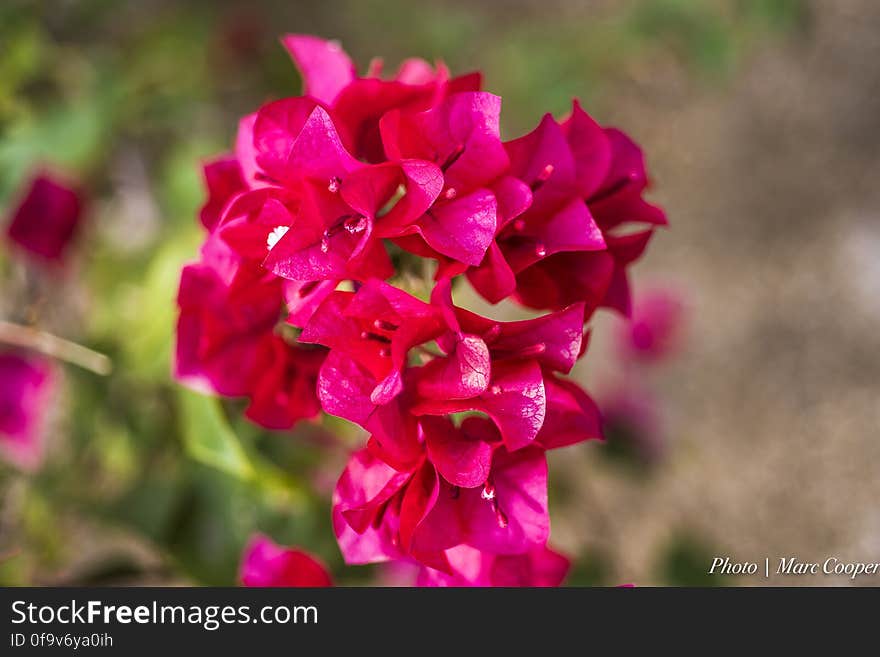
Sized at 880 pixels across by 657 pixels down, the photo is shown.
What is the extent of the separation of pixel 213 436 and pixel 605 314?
4.09ft

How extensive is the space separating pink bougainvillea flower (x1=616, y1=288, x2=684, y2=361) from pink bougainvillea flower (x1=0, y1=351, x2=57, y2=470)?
0.80 metres

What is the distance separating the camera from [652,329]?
47.5 inches

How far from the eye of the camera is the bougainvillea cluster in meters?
0.37

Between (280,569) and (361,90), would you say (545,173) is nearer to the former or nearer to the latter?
(361,90)

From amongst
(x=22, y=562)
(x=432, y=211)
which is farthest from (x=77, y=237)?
(x=432, y=211)

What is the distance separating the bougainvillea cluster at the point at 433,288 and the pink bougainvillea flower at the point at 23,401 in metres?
0.54

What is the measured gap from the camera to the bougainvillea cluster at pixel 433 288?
0.37 metres

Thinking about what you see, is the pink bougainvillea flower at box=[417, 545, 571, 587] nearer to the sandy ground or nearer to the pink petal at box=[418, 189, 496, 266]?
the pink petal at box=[418, 189, 496, 266]

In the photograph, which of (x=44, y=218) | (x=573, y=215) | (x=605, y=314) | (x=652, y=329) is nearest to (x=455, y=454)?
(x=573, y=215)

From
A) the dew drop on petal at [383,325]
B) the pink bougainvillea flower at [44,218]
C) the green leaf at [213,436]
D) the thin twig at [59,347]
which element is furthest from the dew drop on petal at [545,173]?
the pink bougainvillea flower at [44,218]

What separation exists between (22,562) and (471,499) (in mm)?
629

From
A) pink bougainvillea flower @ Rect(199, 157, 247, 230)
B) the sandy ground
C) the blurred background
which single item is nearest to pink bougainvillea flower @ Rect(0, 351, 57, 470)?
the blurred background

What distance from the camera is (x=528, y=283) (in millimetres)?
435
